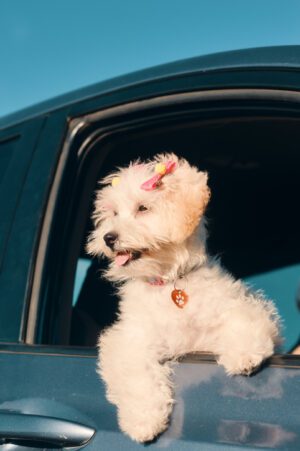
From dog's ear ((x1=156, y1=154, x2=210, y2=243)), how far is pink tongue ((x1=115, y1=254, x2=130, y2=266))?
19cm

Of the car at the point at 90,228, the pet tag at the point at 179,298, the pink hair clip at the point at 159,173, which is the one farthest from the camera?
the pink hair clip at the point at 159,173

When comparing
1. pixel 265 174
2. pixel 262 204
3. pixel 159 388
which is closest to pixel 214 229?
pixel 262 204

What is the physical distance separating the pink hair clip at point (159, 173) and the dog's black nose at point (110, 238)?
0.25 m

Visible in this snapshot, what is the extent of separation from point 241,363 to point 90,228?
1.66 meters

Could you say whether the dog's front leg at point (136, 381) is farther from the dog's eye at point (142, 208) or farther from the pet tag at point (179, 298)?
the dog's eye at point (142, 208)

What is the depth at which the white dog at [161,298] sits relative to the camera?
212 cm

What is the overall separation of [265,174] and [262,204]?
521 mm

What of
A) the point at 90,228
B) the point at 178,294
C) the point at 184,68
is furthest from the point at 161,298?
the point at 90,228

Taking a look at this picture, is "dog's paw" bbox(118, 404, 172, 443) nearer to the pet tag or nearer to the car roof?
the pet tag

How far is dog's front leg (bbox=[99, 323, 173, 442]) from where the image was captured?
1.97 meters

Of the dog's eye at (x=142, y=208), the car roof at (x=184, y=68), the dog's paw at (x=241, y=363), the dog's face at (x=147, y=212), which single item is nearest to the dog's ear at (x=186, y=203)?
the dog's face at (x=147, y=212)

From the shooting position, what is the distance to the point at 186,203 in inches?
103

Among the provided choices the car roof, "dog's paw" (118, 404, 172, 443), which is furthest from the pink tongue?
A: "dog's paw" (118, 404, 172, 443)

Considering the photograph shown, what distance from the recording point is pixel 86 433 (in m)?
2.02
